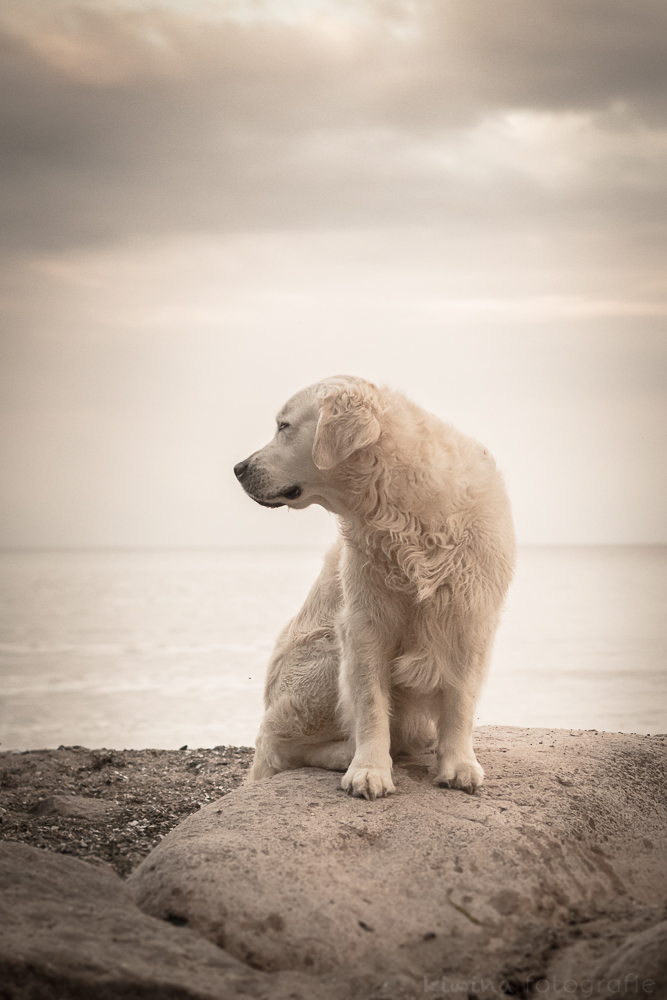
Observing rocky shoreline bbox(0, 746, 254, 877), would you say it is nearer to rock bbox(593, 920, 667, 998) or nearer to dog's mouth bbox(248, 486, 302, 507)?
dog's mouth bbox(248, 486, 302, 507)

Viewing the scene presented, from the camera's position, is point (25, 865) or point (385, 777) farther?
point (385, 777)

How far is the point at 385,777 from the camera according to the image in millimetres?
4195

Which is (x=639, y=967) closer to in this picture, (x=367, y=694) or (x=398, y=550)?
(x=367, y=694)

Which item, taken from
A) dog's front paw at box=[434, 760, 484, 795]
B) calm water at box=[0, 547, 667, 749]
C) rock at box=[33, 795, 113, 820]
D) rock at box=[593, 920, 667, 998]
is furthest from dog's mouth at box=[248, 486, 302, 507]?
calm water at box=[0, 547, 667, 749]

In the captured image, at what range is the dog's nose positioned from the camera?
15.0 feet

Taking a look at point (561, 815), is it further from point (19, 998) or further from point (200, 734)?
point (200, 734)

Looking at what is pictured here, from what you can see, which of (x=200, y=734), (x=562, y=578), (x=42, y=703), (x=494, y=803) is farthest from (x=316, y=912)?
(x=562, y=578)

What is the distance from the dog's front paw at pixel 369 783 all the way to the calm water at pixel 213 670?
15.1ft

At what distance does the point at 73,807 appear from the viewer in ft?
16.9

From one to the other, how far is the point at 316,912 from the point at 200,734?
239 inches

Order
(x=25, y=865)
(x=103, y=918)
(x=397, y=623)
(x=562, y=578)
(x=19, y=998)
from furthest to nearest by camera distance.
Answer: (x=562, y=578), (x=397, y=623), (x=25, y=865), (x=103, y=918), (x=19, y=998)

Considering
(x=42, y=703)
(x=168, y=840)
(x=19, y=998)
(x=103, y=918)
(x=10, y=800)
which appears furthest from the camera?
(x=42, y=703)

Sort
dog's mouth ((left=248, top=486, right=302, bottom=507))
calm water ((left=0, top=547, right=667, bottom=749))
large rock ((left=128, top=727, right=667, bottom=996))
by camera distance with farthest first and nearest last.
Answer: calm water ((left=0, top=547, right=667, bottom=749)), dog's mouth ((left=248, top=486, right=302, bottom=507)), large rock ((left=128, top=727, right=667, bottom=996))

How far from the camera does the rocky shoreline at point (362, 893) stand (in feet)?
9.12
